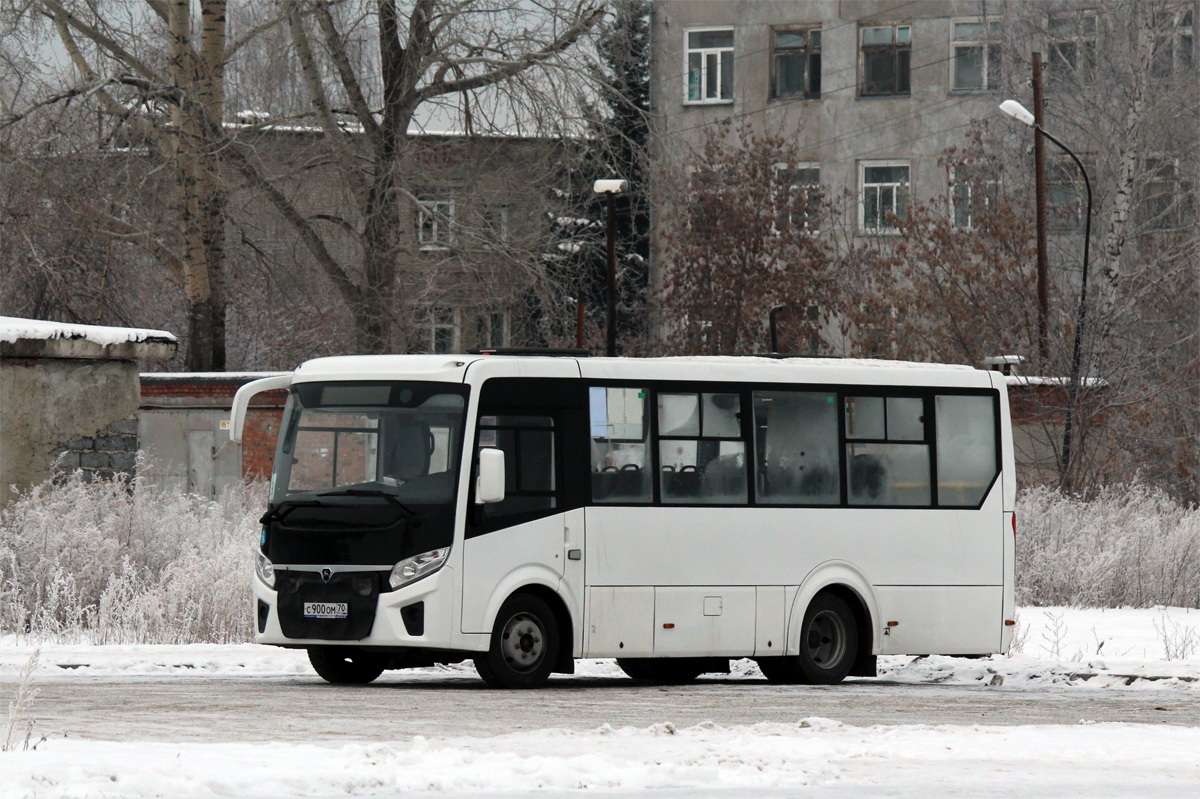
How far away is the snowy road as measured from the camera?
1141 centimetres

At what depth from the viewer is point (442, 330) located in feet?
163

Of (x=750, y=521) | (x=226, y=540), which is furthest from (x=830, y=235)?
(x=750, y=521)

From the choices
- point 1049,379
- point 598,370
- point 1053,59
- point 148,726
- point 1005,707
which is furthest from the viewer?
point 1053,59

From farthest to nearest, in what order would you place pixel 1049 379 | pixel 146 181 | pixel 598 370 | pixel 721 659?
pixel 146 181
pixel 1049 379
pixel 721 659
pixel 598 370

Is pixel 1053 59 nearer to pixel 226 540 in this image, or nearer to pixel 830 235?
pixel 830 235

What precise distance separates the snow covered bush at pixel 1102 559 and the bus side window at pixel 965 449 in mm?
6253

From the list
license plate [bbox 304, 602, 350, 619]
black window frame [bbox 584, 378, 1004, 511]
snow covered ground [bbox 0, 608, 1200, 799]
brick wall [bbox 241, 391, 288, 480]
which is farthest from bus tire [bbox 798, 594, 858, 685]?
brick wall [bbox 241, 391, 288, 480]

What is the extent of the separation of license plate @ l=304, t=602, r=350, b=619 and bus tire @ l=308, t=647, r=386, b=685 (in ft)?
1.94

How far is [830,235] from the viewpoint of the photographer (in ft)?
169

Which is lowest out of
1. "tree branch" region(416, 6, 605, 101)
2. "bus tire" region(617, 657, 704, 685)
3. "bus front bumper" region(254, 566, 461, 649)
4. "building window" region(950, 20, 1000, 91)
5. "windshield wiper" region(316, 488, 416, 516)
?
"bus tire" region(617, 657, 704, 685)

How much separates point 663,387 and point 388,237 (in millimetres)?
20217

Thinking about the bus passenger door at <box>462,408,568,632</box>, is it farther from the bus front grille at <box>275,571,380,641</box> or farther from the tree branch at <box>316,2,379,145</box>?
the tree branch at <box>316,2,379,145</box>

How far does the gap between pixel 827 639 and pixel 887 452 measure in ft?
5.58

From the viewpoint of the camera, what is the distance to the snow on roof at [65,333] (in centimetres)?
2289
